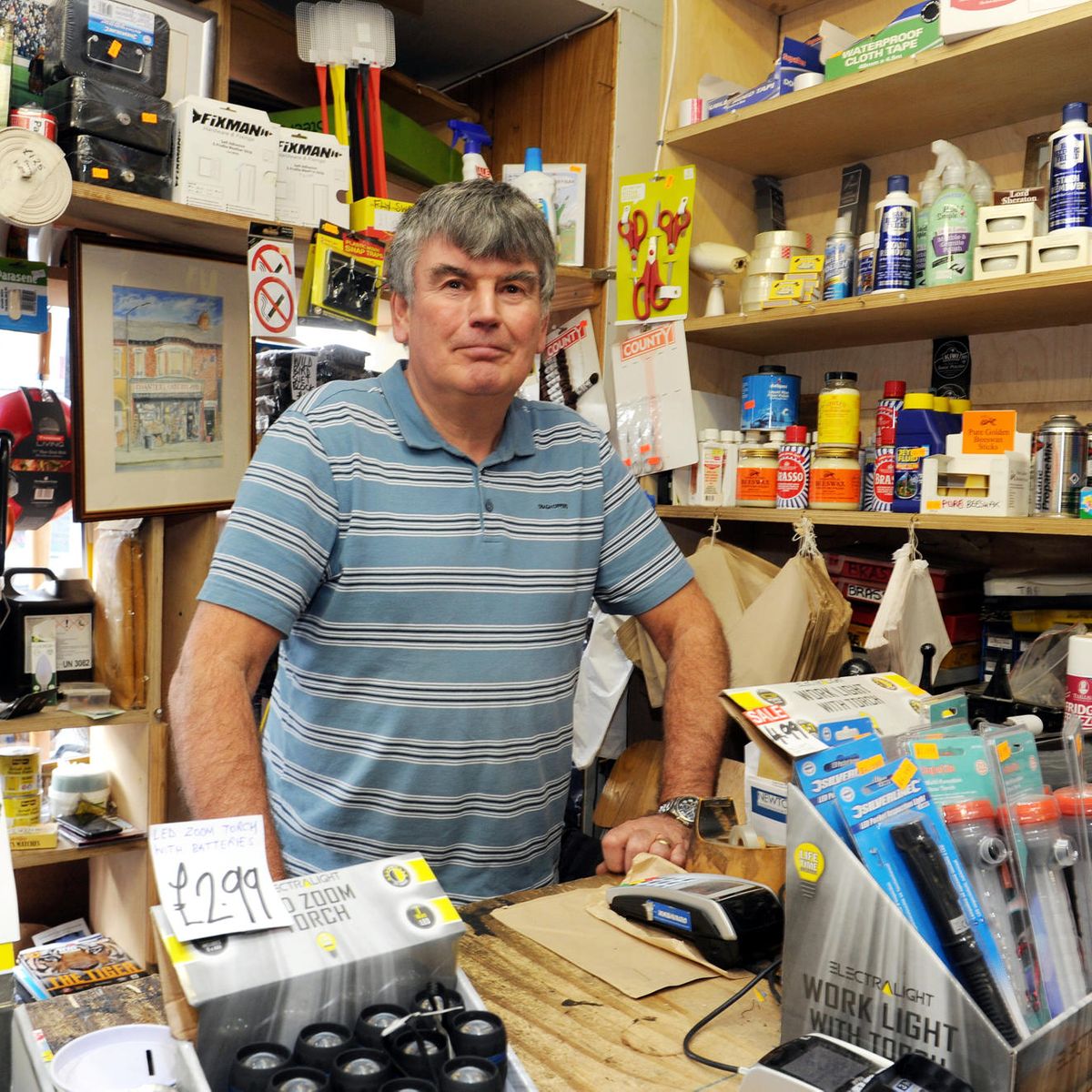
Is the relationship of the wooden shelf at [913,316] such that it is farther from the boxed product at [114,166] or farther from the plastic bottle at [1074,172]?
the boxed product at [114,166]

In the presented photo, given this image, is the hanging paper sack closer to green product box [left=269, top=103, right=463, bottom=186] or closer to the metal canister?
the metal canister

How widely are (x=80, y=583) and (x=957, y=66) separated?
203 centimetres

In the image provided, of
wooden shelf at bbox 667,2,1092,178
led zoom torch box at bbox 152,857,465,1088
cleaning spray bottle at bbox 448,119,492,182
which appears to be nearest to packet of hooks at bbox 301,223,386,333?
cleaning spray bottle at bbox 448,119,492,182

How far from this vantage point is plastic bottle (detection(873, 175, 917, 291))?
2031 mm

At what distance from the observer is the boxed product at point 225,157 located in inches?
77.5

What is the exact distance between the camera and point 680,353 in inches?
95.0

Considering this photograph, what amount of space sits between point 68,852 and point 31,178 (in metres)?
1.26

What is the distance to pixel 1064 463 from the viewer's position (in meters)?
1.82

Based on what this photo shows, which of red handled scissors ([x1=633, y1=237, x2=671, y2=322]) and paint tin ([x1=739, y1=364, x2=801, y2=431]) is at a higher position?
red handled scissors ([x1=633, y1=237, x2=671, y2=322])

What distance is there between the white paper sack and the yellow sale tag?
1.43 metres

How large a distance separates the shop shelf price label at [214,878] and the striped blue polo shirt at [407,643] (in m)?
0.66

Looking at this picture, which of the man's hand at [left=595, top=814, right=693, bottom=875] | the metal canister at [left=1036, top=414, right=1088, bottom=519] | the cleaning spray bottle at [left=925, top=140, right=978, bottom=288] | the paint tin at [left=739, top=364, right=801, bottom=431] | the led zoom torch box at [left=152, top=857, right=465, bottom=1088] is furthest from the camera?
the paint tin at [left=739, top=364, right=801, bottom=431]

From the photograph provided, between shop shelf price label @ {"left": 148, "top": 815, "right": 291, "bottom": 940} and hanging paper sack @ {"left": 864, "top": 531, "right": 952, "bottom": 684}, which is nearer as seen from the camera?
shop shelf price label @ {"left": 148, "top": 815, "right": 291, "bottom": 940}

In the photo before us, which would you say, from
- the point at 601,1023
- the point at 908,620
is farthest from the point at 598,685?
the point at 601,1023
